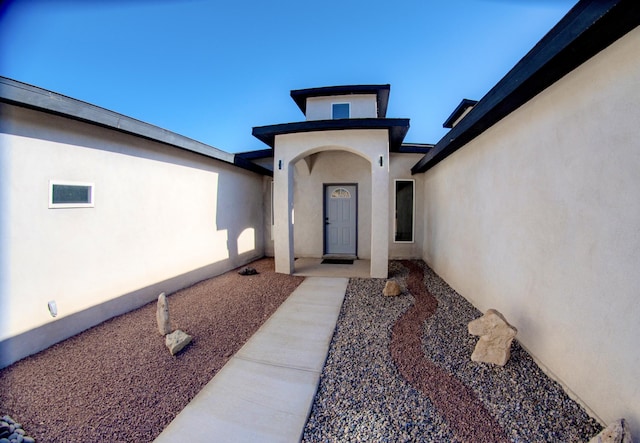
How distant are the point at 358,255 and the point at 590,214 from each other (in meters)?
5.75

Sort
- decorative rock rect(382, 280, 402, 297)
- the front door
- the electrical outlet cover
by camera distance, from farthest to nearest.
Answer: the front door, decorative rock rect(382, 280, 402, 297), the electrical outlet cover

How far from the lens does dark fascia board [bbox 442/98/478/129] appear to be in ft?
22.4

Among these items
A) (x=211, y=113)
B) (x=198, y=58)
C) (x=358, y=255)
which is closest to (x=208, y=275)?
(x=358, y=255)

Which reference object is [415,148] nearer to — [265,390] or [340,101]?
[340,101]

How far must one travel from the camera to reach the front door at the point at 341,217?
24.6 feet

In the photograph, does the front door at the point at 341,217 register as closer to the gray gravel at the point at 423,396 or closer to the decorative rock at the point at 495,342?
the gray gravel at the point at 423,396

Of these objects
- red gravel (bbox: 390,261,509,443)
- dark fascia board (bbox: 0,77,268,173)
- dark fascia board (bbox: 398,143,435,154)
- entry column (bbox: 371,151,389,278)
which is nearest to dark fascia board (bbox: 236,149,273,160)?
dark fascia board (bbox: 0,77,268,173)

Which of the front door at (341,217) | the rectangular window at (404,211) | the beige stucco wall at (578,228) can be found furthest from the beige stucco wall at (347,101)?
the beige stucco wall at (578,228)

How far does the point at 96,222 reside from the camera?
3307 mm

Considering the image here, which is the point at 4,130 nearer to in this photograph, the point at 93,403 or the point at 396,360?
the point at 93,403

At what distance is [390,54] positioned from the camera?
5508 mm

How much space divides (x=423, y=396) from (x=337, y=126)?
191 inches

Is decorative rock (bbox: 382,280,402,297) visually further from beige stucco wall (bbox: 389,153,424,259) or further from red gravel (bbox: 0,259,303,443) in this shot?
beige stucco wall (bbox: 389,153,424,259)

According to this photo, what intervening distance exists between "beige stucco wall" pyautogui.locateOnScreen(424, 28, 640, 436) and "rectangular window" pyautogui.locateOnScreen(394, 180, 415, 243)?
3893 millimetres
